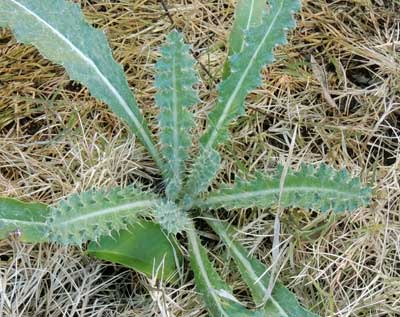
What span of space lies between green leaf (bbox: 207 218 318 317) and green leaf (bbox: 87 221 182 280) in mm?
117

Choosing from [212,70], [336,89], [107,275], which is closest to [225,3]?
[212,70]

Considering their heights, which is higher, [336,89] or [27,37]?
[27,37]

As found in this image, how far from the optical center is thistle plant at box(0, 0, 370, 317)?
4.66 feet

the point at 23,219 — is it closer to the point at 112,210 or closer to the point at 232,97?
the point at 112,210

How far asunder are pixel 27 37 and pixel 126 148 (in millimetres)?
329

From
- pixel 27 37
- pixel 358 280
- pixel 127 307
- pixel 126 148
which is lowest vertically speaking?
pixel 358 280

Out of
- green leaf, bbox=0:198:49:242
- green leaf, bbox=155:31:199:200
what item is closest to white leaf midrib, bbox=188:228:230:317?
green leaf, bbox=155:31:199:200

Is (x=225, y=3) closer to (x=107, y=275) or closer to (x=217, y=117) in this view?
(x=217, y=117)

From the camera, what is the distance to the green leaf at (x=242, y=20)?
163 centimetres

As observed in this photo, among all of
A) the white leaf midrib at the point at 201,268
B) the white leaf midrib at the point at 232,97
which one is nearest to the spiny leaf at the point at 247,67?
the white leaf midrib at the point at 232,97

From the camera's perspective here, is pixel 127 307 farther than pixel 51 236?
Yes

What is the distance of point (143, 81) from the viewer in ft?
5.67

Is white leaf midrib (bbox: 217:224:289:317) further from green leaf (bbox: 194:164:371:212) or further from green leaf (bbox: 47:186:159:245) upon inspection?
green leaf (bbox: 47:186:159:245)

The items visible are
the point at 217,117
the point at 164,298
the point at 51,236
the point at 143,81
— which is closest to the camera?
the point at 51,236
